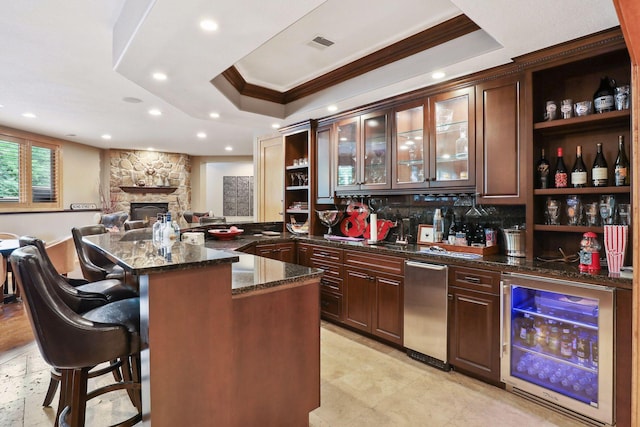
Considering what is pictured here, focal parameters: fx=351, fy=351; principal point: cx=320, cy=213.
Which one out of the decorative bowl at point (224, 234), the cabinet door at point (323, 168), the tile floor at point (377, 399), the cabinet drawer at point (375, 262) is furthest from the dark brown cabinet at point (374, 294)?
the decorative bowl at point (224, 234)

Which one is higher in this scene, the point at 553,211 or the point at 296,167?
the point at 296,167

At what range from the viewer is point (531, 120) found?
256 centimetres

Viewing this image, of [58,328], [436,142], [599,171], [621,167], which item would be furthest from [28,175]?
[621,167]

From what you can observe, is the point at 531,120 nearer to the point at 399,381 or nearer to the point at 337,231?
the point at 399,381

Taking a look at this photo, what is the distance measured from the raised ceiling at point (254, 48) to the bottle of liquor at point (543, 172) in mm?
810

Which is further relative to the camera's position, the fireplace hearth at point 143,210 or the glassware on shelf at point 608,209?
the fireplace hearth at point 143,210

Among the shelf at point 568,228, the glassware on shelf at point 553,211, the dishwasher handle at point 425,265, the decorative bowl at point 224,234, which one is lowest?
the dishwasher handle at point 425,265

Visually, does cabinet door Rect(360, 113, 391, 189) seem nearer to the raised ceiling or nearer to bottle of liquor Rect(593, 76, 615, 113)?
the raised ceiling

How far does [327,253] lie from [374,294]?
70cm

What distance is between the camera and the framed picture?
3.36 m

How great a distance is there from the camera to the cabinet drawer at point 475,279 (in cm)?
248

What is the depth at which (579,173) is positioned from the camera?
2.45 meters

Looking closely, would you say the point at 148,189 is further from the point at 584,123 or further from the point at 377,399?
the point at 584,123

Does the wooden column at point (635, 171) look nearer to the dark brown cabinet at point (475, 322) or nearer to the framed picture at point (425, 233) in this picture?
the dark brown cabinet at point (475, 322)
